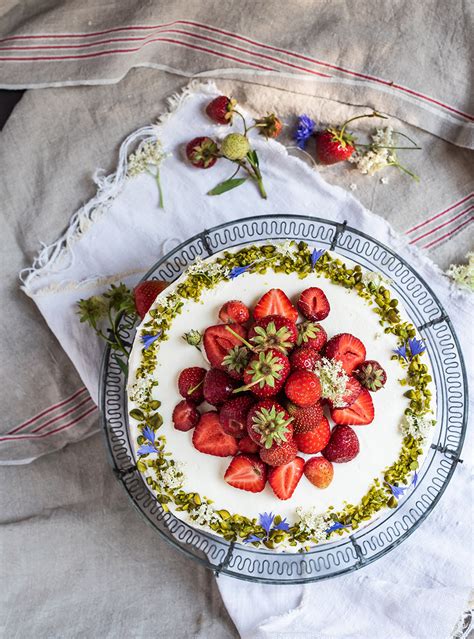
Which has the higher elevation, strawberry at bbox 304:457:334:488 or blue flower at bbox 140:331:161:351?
blue flower at bbox 140:331:161:351

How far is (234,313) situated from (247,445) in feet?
1.10

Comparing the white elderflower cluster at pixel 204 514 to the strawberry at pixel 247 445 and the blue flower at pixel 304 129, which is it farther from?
the blue flower at pixel 304 129

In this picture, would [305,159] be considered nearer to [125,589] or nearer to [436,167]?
[436,167]

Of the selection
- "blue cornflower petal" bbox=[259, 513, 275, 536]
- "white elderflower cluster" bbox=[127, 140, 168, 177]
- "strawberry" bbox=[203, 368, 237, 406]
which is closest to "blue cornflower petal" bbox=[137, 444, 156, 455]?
"strawberry" bbox=[203, 368, 237, 406]

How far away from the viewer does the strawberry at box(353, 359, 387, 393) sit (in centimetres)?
174

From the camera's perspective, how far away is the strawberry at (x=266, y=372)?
160 centimetres

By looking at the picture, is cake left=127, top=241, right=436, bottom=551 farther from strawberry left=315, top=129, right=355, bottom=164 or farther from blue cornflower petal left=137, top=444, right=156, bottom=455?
strawberry left=315, top=129, right=355, bottom=164

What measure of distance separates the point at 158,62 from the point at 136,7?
0.17 m

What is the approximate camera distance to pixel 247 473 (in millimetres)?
1760

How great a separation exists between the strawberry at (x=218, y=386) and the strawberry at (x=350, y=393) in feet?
0.88

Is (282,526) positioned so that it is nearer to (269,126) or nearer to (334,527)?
(334,527)

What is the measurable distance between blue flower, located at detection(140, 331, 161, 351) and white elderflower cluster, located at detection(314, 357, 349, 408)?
44cm

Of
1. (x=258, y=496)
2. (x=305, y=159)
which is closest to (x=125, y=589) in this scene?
(x=258, y=496)

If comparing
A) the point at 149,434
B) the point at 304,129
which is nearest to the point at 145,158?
the point at 304,129
